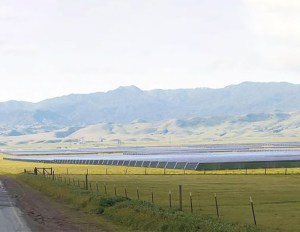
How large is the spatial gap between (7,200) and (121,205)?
66.4 feet

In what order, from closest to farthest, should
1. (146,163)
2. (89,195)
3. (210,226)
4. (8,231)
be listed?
1. (210,226)
2. (8,231)
3. (89,195)
4. (146,163)

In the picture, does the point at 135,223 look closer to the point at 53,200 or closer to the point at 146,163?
the point at 53,200

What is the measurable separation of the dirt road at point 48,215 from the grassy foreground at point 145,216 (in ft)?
5.69

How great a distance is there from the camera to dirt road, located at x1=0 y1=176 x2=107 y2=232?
38875 millimetres

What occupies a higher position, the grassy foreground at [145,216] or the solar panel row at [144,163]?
the grassy foreground at [145,216]

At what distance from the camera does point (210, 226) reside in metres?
33.5

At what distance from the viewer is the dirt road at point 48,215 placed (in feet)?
128

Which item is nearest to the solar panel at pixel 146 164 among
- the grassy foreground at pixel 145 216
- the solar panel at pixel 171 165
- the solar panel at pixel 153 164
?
the solar panel at pixel 153 164

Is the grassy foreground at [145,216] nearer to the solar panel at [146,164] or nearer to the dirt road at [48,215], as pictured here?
the dirt road at [48,215]

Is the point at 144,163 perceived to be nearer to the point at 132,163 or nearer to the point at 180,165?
the point at 132,163

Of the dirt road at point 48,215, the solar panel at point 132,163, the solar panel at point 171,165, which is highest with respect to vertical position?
the dirt road at point 48,215

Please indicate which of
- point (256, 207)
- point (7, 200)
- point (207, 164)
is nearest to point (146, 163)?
point (207, 164)

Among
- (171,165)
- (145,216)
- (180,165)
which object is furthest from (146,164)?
(145,216)

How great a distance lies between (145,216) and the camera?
39469 millimetres
